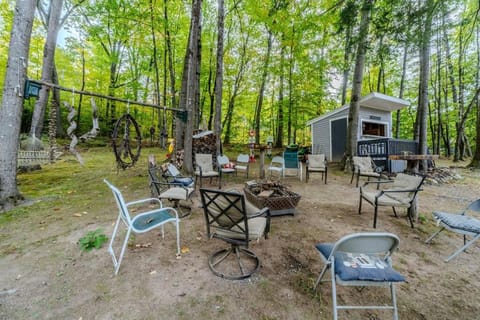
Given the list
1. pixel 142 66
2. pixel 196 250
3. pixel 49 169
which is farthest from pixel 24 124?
pixel 196 250

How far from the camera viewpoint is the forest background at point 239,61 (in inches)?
146

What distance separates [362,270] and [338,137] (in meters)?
9.86

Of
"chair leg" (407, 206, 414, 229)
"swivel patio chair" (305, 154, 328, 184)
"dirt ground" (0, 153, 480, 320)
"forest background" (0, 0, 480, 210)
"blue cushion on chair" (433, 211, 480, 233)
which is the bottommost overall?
"dirt ground" (0, 153, 480, 320)

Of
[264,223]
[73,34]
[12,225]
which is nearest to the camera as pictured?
[264,223]

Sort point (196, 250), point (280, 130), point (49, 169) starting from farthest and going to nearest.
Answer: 1. point (280, 130)
2. point (49, 169)
3. point (196, 250)

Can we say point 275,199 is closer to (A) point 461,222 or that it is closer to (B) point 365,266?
(B) point 365,266

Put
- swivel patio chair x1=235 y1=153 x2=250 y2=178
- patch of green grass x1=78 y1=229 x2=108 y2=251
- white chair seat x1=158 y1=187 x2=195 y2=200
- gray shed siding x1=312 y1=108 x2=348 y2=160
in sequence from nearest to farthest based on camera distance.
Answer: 1. patch of green grass x1=78 y1=229 x2=108 y2=251
2. white chair seat x1=158 y1=187 x2=195 y2=200
3. swivel patio chair x1=235 y1=153 x2=250 y2=178
4. gray shed siding x1=312 y1=108 x2=348 y2=160

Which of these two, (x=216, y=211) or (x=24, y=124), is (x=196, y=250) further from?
(x=24, y=124)

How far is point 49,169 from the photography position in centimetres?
714

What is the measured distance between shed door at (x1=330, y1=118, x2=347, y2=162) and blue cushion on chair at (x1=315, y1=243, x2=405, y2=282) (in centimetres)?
942

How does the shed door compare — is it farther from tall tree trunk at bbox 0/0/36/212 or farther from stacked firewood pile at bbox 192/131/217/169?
tall tree trunk at bbox 0/0/36/212

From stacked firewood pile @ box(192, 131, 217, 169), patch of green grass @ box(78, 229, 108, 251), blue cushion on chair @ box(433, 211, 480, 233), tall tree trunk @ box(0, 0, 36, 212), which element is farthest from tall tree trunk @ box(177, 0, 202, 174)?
blue cushion on chair @ box(433, 211, 480, 233)

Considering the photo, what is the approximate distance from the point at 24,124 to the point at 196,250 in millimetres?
16352

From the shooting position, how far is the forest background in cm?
371
